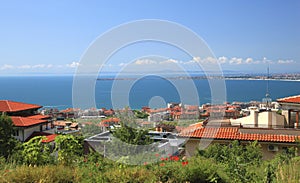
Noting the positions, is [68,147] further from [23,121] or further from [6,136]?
[23,121]

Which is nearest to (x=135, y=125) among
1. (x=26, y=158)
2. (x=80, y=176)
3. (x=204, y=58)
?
(x=204, y=58)

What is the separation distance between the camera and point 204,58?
713 centimetres

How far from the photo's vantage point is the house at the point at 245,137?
8.66 meters

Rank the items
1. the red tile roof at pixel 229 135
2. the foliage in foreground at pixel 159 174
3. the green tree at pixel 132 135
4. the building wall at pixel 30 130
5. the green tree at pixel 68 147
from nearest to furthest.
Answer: the foliage in foreground at pixel 159 174 → the green tree at pixel 68 147 → the green tree at pixel 132 135 → the red tile roof at pixel 229 135 → the building wall at pixel 30 130

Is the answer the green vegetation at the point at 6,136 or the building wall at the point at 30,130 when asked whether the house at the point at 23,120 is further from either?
the green vegetation at the point at 6,136

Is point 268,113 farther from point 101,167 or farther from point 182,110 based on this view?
point 101,167

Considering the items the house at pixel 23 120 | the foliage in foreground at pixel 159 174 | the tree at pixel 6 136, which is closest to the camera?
the foliage in foreground at pixel 159 174

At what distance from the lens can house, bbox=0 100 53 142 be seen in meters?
17.2

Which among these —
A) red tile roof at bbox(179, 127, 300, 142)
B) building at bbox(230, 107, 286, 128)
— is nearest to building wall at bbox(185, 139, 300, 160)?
red tile roof at bbox(179, 127, 300, 142)

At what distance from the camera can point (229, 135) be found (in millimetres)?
9258

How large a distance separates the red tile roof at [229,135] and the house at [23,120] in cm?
1105

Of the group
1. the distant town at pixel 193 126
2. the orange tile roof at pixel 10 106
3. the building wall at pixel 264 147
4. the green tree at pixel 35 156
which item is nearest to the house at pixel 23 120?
the orange tile roof at pixel 10 106

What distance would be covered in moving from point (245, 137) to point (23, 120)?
13.9 m

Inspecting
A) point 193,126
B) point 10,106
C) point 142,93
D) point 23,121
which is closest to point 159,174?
point 193,126
